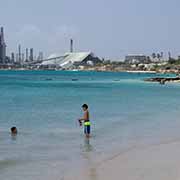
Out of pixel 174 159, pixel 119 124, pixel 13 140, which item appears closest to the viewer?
pixel 174 159

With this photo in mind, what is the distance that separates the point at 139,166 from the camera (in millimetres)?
11531

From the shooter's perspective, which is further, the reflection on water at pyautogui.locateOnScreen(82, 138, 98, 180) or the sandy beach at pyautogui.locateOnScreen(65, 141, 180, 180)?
the reflection on water at pyautogui.locateOnScreen(82, 138, 98, 180)

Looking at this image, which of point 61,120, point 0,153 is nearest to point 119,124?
point 61,120

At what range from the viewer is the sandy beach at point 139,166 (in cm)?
1048

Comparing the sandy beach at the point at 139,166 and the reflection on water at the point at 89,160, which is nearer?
the sandy beach at the point at 139,166

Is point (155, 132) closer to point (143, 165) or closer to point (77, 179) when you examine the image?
point (143, 165)

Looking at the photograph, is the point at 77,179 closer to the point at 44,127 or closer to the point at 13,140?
the point at 13,140

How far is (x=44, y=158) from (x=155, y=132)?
6800mm

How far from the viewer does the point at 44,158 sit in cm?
1295

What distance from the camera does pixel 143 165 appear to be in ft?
38.1

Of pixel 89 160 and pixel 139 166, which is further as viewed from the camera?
pixel 89 160

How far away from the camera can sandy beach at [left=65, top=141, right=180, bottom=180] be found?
10.5 metres

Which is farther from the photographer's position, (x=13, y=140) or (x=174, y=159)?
(x=13, y=140)

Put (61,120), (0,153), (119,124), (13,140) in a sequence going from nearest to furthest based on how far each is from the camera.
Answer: (0,153) < (13,140) < (119,124) < (61,120)
